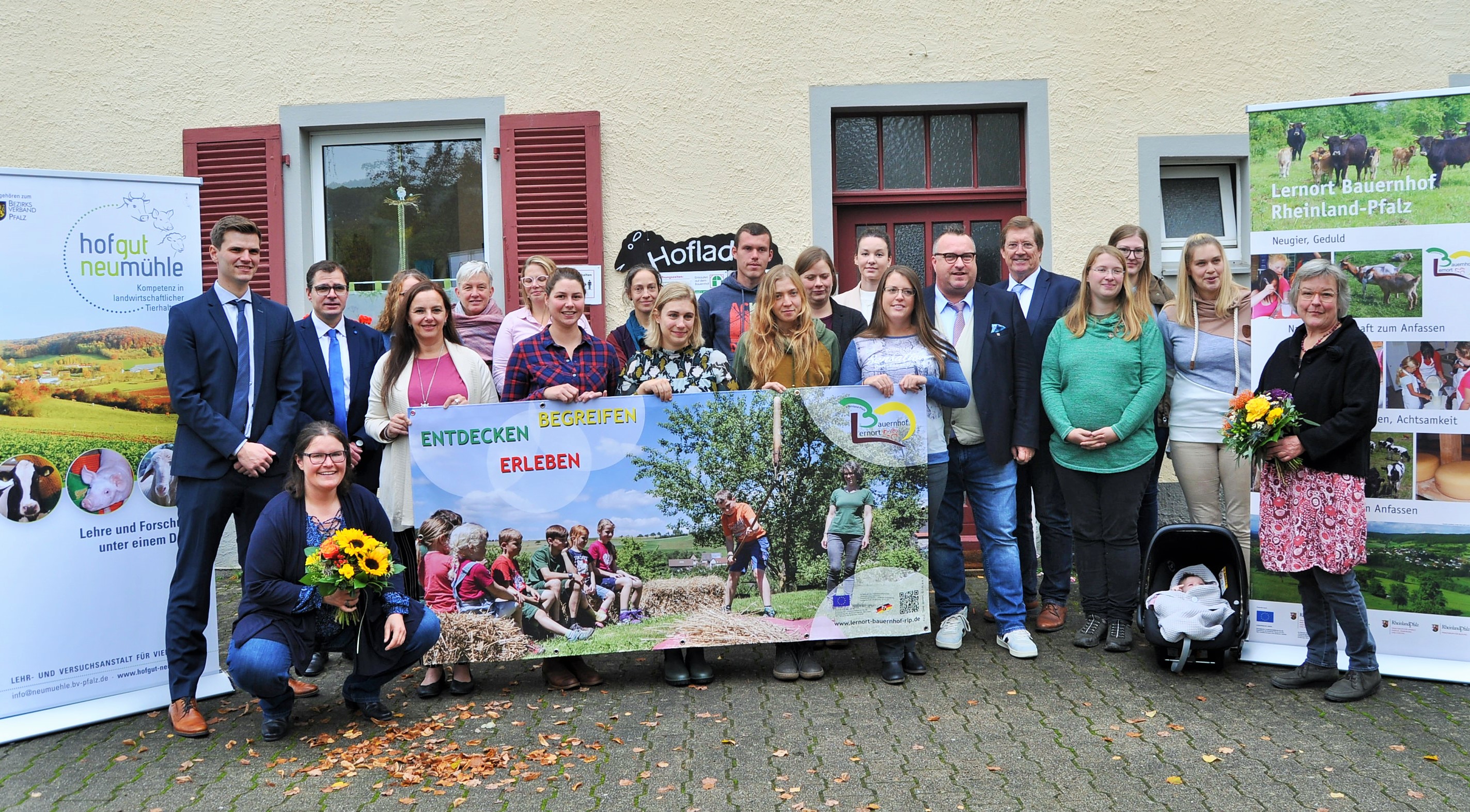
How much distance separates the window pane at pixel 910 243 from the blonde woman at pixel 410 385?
138 inches

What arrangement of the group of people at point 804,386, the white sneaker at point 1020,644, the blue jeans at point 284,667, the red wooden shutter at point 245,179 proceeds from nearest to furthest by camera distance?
the blue jeans at point 284,667 < the group of people at point 804,386 < the white sneaker at point 1020,644 < the red wooden shutter at point 245,179

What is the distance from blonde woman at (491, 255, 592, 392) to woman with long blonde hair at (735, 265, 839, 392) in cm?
106

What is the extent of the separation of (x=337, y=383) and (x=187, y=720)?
165 centimetres

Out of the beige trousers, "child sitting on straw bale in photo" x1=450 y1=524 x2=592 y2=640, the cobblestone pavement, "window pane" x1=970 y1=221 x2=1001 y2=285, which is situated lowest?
the cobblestone pavement

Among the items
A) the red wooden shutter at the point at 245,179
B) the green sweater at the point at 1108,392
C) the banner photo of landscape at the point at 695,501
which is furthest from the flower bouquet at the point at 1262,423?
the red wooden shutter at the point at 245,179

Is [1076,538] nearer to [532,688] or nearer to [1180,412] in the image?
[1180,412]

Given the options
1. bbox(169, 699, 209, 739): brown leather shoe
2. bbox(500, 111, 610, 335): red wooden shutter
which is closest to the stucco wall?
bbox(500, 111, 610, 335): red wooden shutter

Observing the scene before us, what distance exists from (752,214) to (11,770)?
5.01 metres

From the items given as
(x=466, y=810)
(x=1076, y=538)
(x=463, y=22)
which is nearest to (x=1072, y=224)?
(x=1076, y=538)

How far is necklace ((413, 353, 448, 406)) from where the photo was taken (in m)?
5.03

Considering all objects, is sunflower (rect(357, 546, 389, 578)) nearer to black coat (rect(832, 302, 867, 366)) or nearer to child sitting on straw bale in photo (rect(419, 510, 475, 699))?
child sitting on straw bale in photo (rect(419, 510, 475, 699))

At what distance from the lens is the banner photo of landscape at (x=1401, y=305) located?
4.98 m

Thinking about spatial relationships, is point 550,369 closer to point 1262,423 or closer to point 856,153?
point 1262,423

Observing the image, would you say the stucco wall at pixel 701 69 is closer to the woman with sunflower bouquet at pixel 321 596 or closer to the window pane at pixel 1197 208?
the window pane at pixel 1197 208
